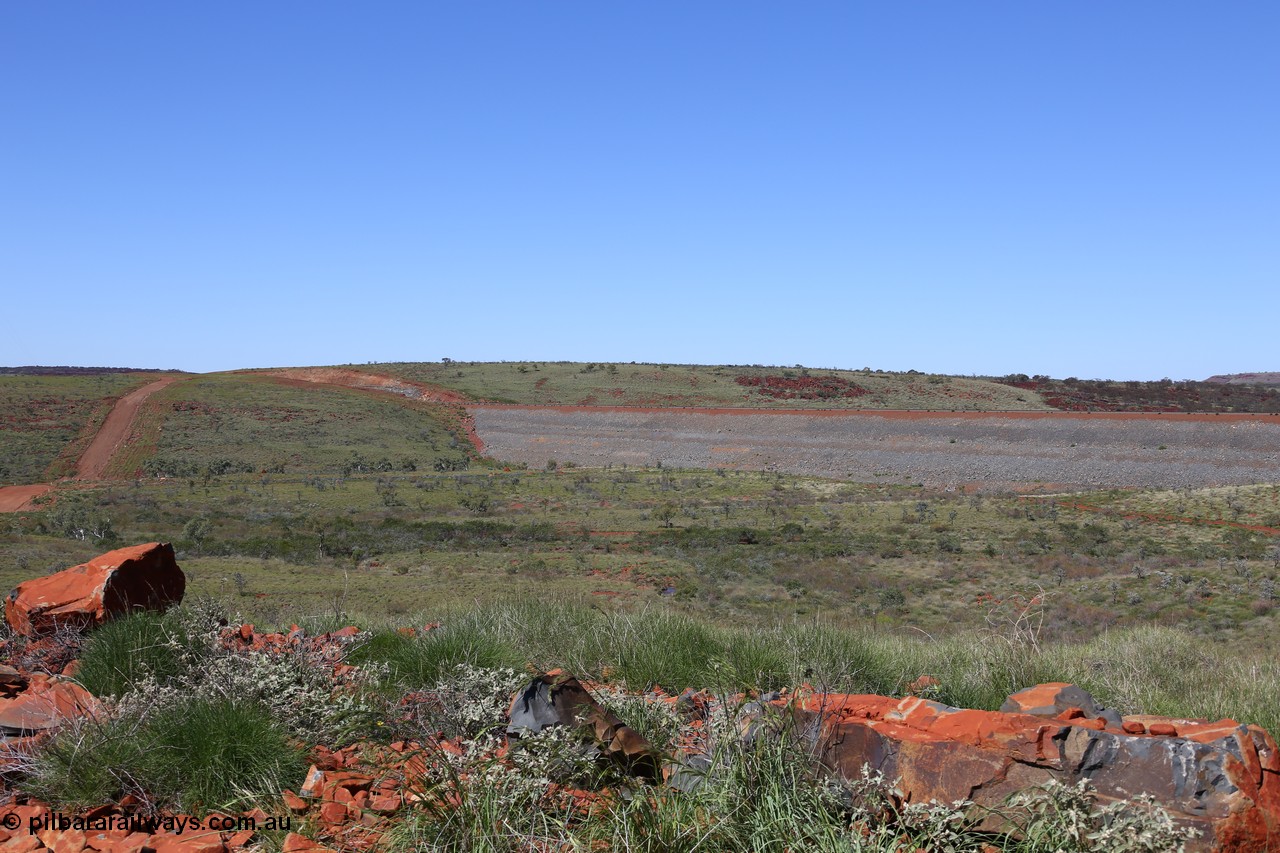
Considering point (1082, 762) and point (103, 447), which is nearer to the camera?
point (1082, 762)

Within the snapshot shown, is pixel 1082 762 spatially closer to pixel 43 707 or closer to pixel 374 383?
pixel 43 707

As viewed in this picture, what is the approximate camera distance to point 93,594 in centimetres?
666

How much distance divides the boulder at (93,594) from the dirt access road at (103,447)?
31254 mm

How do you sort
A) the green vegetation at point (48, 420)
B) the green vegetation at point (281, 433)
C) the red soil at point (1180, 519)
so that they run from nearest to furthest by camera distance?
1. the red soil at point (1180, 519)
2. the green vegetation at point (48, 420)
3. the green vegetation at point (281, 433)

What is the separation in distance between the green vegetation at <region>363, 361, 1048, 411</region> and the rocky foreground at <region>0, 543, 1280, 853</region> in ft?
203

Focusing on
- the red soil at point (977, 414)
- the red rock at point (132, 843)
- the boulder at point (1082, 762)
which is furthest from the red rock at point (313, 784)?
the red soil at point (977, 414)

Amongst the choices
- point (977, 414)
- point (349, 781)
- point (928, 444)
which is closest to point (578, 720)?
point (349, 781)

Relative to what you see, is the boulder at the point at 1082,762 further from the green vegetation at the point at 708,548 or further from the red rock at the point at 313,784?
the green vegetation at the point at 708,548

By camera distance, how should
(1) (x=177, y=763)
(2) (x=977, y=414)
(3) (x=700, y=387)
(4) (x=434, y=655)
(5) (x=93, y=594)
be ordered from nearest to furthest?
(1) (x=177, y=763)
(4) (x=434, y=655)
(5) (x=93, y=594)
(2) (x=977, y=414)
(3) (x=700, y=387)

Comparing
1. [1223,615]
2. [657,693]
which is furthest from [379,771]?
[1223,615]

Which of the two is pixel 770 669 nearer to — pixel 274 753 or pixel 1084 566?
pixel 274 753

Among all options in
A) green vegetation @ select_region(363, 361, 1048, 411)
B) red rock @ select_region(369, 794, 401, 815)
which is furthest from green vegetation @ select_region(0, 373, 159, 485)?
red rock @ select_region(369, 794, 401, 815)

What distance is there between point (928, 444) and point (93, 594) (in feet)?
142

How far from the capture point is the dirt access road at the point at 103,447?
37.0 metres
